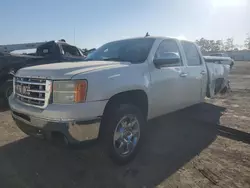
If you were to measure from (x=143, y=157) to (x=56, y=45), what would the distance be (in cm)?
599

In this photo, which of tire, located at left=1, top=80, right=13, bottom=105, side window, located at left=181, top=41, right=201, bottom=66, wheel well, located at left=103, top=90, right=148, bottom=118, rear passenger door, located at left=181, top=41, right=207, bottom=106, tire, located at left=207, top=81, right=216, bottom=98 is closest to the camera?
wheel well, located at left=103, top=90, right=148, bottom=118

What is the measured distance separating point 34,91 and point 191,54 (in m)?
3.52

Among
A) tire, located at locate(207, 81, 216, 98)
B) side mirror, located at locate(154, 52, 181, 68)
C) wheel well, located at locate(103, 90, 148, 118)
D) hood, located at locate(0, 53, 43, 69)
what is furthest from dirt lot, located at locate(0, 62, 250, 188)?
hood, located at locate(0, 53, 43, 69)

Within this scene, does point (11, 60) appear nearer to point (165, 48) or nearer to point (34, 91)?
point (34, 91)

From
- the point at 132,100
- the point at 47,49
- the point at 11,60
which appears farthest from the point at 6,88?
the point at 132,100

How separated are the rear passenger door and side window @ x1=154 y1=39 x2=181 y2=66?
0.39 m

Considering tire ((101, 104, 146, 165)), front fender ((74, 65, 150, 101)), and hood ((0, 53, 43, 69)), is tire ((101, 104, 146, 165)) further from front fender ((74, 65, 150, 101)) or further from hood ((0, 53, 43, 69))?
hood ((0, 53, 43, 69))

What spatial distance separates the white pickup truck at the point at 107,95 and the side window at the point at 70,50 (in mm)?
4369

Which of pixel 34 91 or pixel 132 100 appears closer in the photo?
pixel 34 91

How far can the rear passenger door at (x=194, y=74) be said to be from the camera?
4.94m

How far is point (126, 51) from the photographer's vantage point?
4.39 metres

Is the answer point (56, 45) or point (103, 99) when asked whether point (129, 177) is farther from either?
point (56, 45)

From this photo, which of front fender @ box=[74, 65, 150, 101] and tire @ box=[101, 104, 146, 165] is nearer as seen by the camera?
front fender @ box=[74, 65, 150, 101]

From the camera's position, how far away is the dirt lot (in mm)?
3035
